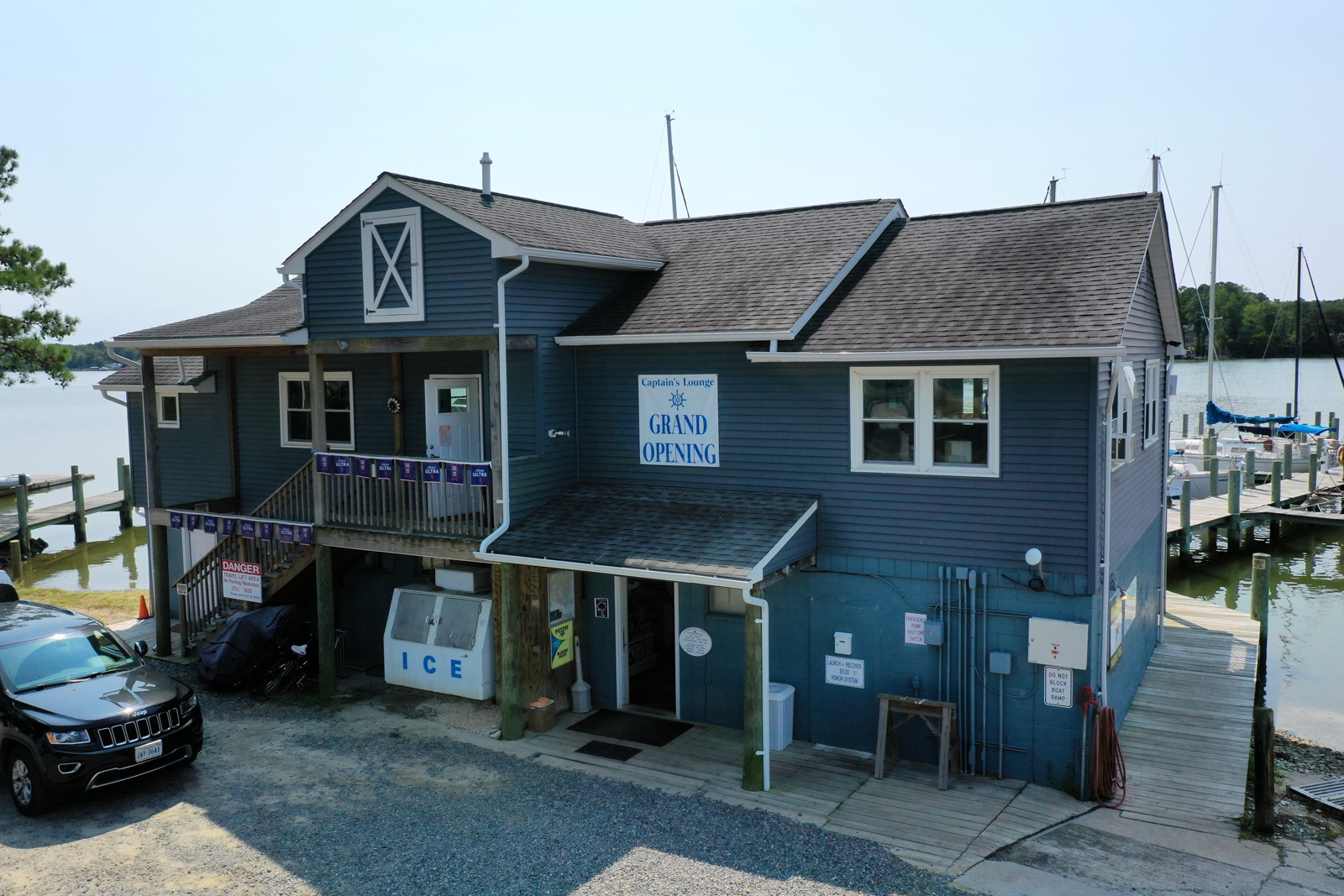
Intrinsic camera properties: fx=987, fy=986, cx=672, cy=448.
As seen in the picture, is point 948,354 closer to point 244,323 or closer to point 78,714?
point 78,714

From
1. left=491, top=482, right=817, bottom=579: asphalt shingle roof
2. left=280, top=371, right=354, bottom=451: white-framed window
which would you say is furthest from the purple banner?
left=280, top=371, right=354, bottom=451: white-framed window

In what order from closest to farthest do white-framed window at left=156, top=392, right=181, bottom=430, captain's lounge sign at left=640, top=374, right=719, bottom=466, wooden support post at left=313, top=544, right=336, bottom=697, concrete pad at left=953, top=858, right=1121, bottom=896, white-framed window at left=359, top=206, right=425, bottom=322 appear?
concrete pad at left=953, top=858, right=1121, bottom=896
captain's lounge sign at left=640, top=374, right=719, bottom=466
white-framed window at left=359, top=206, right=425, bottom=322
wooden support post at left=313, top=544, right=336, bottom=697
white-framed window at left=156, top=392, right=181, bottom=430

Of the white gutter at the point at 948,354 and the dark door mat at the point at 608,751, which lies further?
the dark door mat at the point at 608,751

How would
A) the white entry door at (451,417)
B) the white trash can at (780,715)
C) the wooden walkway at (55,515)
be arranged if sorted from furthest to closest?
1. the wooden walkway at (55,515)
2. the white entry door at (451,417)
3. the white trash can at (780,715)

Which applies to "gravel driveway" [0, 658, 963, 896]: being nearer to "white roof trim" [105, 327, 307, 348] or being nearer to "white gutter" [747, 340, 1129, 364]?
"white gutter" [747, 340, 1129, 364]

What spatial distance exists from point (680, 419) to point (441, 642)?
16.2 feet

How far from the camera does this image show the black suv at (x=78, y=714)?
10359 mm

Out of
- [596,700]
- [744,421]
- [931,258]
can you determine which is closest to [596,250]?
[744,421]

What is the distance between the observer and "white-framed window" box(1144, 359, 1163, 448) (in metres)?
14.6

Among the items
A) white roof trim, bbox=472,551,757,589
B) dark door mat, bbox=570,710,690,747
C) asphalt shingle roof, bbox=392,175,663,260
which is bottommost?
dark door mat, bbox=570,710,690,747

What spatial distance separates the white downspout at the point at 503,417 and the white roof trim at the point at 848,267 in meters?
3.63

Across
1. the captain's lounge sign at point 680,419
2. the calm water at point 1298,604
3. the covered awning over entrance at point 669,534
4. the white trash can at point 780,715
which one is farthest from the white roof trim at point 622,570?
the calm water at point 1298,604

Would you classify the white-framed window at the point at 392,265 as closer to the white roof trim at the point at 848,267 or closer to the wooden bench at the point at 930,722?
the white roof trim at the point at 848,267

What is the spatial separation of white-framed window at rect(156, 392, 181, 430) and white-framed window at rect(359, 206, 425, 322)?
841 cm
